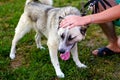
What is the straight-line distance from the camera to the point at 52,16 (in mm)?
4059

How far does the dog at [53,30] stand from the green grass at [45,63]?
0.14 meters

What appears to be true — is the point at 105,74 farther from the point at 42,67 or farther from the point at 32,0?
the point at 32,0

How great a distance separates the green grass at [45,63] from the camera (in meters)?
4.13

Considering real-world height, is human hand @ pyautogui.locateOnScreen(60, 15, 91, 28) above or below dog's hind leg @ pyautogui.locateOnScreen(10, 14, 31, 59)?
above

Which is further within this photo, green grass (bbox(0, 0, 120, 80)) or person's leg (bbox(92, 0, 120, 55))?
person's leg (bbox(92, 0, 120, 55))

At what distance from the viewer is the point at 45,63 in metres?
4.49

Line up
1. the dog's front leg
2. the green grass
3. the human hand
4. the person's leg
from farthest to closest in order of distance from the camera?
the person's leg → the green grass → the dog's front leg → the human hand

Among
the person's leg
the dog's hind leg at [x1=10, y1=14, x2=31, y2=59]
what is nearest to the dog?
the dog's hind leg at [x1=10, y1=14, x2=31, y2=59]

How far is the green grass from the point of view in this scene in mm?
4129

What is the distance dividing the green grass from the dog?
14cm

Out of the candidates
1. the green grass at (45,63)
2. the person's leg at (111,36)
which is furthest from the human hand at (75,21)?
the person's leg at (111,36)

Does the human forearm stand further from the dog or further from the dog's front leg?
the dog's front leg

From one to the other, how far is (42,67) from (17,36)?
715 millimetres

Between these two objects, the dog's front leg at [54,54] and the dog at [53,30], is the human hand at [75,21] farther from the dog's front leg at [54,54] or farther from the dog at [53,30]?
the dog's front leg at [54,54]
